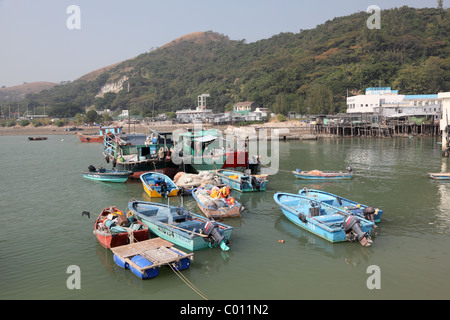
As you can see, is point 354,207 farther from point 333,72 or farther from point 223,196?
point 333,72

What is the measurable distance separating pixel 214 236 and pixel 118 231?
401 centimetres

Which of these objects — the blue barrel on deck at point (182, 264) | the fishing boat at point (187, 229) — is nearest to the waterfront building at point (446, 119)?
the fishing boat at point (187, 229)

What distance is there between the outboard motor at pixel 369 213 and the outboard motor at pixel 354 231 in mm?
1598

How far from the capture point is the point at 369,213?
52.2 feet

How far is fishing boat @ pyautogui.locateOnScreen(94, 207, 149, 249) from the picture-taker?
13.8 m

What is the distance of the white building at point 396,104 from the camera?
73.2 m

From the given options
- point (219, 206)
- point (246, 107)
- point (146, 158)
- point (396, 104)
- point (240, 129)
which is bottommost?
point (219, 206)

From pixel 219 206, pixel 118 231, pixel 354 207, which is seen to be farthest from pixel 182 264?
pixel 354 207

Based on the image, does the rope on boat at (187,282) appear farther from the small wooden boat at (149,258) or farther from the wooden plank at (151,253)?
the wooden plank at (151,253)

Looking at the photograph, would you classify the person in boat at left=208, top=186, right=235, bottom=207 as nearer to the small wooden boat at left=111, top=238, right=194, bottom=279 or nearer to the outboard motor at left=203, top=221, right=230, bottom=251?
the outboard motor at left=203, top=221, right=230, bottom=251

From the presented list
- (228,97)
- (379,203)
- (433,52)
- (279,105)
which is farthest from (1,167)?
(433,52)

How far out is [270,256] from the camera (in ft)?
45.5

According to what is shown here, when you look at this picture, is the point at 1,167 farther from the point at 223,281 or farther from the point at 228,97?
the point at 228,97
